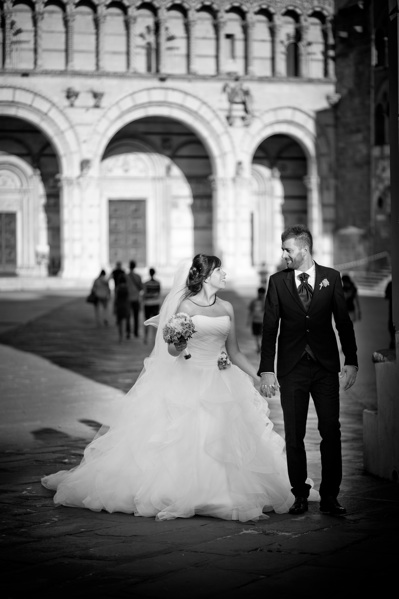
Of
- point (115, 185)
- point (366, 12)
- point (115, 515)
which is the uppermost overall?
point (366, 12)

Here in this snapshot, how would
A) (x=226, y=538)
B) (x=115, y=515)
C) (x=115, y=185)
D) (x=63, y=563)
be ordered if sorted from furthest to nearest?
(x=115, y=185) < (x=115, y=515) < (x=226, y=538) < (x=63, y=563)

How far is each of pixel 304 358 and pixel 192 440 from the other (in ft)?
3.41

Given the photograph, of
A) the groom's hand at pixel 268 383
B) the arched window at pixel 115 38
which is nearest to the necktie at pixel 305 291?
the groom's hand at pixel 268 383

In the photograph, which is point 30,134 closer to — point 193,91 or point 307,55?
point 193,91

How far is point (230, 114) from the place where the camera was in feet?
125

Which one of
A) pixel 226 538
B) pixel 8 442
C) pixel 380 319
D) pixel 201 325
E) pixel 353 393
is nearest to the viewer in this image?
pixel 226 538

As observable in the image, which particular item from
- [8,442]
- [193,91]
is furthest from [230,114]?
[8,442]

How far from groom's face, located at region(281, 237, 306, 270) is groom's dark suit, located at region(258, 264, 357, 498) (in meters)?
0.11

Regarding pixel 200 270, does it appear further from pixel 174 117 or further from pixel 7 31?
pixel 7 31

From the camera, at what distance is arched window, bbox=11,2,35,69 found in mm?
37188

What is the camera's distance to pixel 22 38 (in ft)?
123

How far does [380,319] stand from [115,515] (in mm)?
17579

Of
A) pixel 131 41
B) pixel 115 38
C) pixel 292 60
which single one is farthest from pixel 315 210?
pixel 115 38

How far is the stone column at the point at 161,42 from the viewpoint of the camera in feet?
124
